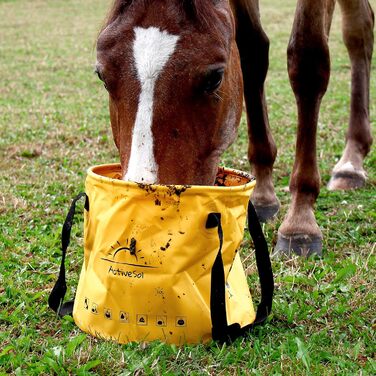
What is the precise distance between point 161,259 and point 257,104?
2.15 m

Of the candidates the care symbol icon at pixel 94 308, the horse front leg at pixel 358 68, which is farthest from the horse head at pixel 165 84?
the horse front leg at pixel 358 68

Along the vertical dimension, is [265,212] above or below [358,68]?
below

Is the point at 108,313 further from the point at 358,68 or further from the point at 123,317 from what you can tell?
the point at 358,68

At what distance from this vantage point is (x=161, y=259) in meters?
2.25

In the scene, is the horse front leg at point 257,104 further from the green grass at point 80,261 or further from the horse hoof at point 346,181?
the horse hoof at point 346,181

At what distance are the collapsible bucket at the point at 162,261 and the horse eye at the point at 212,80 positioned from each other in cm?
42

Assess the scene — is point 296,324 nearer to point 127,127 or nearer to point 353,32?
point 127,127

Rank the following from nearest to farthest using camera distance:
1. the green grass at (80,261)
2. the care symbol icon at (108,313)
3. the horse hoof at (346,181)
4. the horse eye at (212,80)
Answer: the green grass at (80,261), the care symbol icon at (108,313), the horse eye at (212,80), the horse hoof at (346,181)

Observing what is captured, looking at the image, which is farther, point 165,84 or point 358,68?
point 358,68

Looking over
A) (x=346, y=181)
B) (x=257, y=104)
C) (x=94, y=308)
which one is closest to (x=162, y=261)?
(x=94, y=308)

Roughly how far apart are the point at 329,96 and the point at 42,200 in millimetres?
4945

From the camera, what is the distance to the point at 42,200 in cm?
430

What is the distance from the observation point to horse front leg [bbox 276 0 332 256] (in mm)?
3445

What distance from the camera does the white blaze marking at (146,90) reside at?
231 cm
